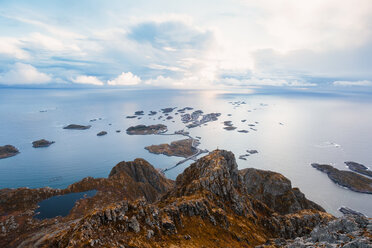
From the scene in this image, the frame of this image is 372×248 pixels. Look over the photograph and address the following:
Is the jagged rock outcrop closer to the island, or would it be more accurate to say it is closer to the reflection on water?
the reflection on water

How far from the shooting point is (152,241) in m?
32.0

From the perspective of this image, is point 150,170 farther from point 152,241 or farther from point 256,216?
point 152,241

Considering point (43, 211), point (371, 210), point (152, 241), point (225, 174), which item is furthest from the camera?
point (371, 210)

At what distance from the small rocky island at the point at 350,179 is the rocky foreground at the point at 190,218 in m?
78.5

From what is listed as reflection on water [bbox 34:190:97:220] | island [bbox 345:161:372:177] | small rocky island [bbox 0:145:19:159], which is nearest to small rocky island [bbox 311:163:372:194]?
island [bbox 345:161:372:177]

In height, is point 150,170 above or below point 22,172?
above

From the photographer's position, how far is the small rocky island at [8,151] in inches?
6896

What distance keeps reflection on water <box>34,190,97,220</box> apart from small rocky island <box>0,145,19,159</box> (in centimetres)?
14824

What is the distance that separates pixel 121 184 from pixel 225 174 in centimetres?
6615

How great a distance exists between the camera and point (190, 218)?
42781 mm

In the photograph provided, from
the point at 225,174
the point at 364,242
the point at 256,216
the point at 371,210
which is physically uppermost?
the point at 364,242

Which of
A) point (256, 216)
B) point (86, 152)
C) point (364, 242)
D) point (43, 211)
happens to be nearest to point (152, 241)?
point (364, 242)

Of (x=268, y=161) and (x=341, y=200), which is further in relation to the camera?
(x=268, y=161)

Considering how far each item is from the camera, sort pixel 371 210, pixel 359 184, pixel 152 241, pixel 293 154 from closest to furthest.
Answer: pixel 152 241
pixel 371 210
pixel 359 184
pixel 293 154
